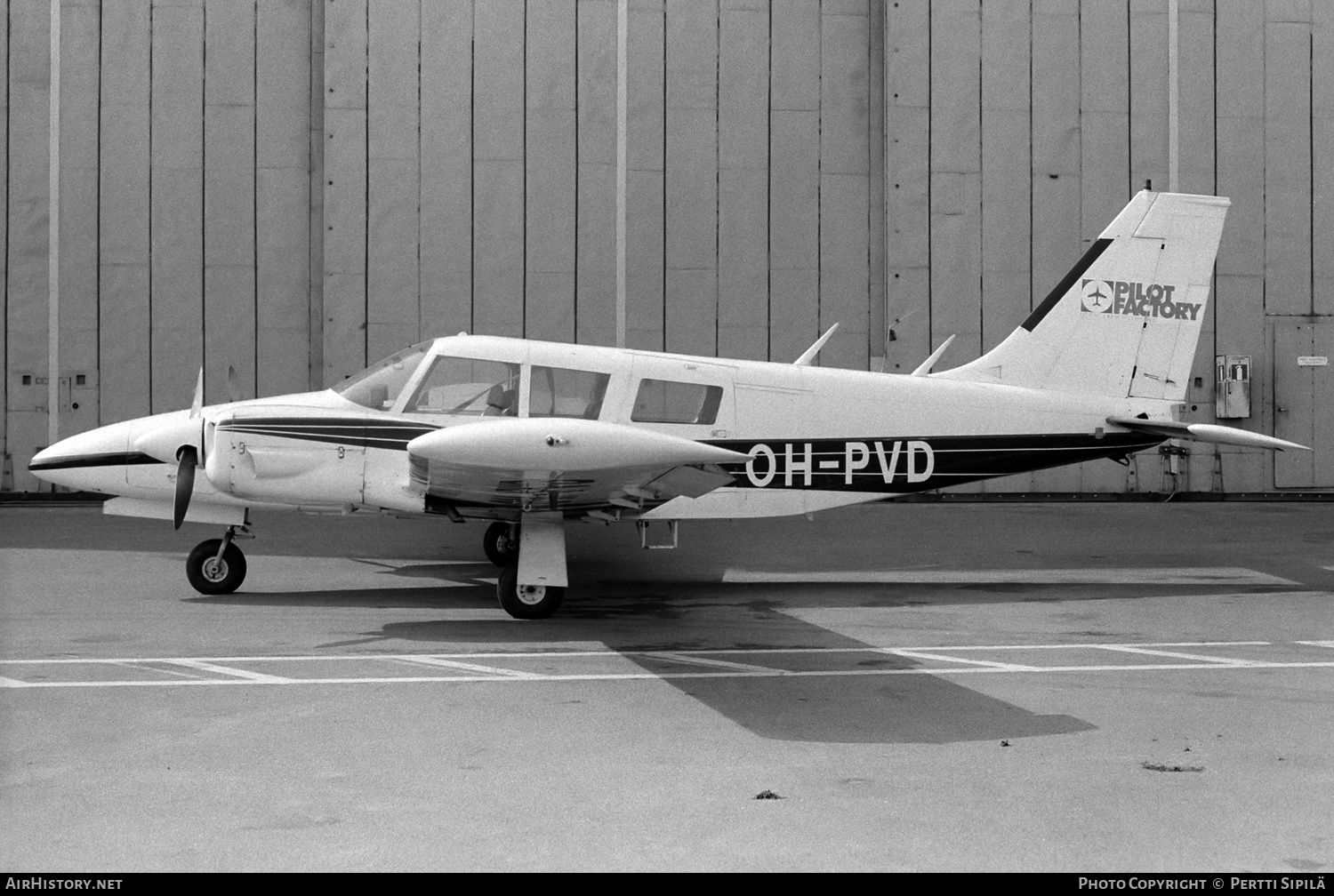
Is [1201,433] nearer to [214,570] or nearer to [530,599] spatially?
[530,599]

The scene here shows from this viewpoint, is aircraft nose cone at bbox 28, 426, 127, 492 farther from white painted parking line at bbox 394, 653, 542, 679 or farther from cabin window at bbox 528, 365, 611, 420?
white painted parking line at bbox 394, 653, 542, 679

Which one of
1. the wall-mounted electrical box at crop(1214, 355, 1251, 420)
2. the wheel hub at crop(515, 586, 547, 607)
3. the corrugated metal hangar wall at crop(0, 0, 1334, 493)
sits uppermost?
the corrugated metal hangar wall at crop(0, 0, 1334, 493)

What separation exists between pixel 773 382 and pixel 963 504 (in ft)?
24.2

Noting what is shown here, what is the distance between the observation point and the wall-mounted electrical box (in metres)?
17.2

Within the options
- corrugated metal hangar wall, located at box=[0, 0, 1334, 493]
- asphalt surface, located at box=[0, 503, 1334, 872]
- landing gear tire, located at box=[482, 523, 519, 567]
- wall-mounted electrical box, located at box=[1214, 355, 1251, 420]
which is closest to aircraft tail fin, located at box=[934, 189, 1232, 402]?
asphalt surface, located at box=[0, 503, 1334, 872]

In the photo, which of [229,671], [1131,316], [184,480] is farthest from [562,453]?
[1131,316]

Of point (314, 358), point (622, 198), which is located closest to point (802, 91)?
point (622, 198)

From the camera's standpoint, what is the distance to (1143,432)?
1112 centimetres

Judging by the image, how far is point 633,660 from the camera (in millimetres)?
7645

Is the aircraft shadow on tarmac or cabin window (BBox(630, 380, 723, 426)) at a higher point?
cabin window (BBox(630, 380, 723, 426))

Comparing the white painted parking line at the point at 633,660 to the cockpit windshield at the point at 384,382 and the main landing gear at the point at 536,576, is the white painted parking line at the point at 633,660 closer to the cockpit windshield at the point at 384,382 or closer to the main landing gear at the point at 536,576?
the main landing gear at the point at 536,576

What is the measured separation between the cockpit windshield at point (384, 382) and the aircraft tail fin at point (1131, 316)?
4458 millimetres

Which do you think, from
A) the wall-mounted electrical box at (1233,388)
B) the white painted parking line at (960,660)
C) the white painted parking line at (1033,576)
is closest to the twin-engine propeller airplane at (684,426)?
the white painted parking line at (1033,576)

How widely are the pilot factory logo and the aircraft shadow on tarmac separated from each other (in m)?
2.49
